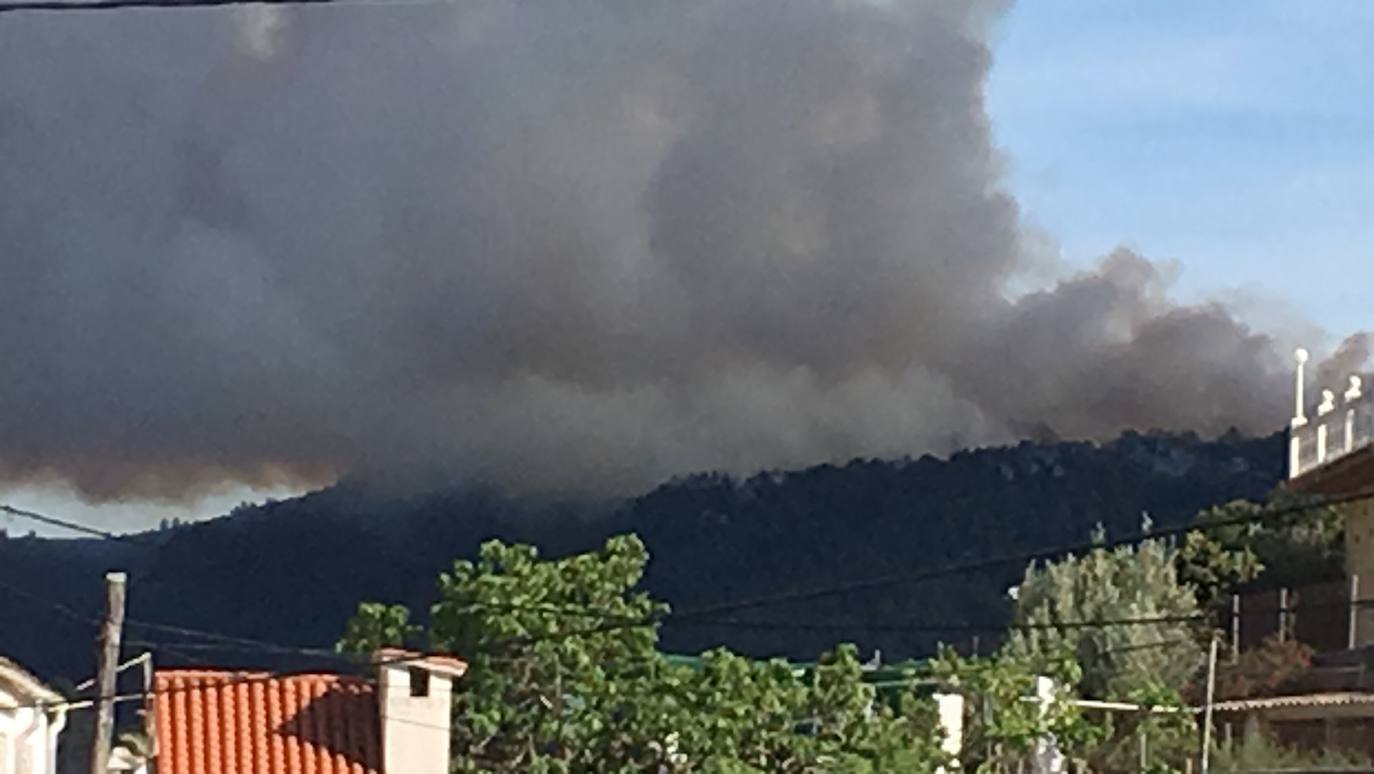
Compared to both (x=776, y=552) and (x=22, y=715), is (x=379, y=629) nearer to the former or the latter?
(x=22, y=715)

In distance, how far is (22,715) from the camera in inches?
1677

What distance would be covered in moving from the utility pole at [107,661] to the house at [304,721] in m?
7.55

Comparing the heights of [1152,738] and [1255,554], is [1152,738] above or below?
below

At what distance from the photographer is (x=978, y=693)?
5116 cm

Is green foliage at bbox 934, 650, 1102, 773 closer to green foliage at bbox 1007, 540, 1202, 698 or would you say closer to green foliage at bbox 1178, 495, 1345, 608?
green foliage at bbox 1007, 540, 1202, 698

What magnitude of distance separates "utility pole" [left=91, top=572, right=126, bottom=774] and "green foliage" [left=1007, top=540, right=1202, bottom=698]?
3157cm

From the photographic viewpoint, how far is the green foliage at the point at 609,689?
44.7 metres

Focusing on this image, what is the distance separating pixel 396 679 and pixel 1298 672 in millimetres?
→ 17650

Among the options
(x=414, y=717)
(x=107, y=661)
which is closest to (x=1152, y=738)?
(x=414, y=717)

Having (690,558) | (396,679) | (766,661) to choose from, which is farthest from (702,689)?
(690,558)

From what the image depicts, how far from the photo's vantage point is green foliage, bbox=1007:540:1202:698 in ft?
222

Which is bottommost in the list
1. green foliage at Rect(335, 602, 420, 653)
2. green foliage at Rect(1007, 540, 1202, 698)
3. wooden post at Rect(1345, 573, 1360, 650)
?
green foliage at Rect(335, 602, 420, 653)

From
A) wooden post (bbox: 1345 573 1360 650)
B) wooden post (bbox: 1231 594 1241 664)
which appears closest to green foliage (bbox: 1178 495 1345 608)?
wooden post (bbox: 1231 594 1241 664)

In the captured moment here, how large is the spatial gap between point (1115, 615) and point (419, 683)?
32.5m
